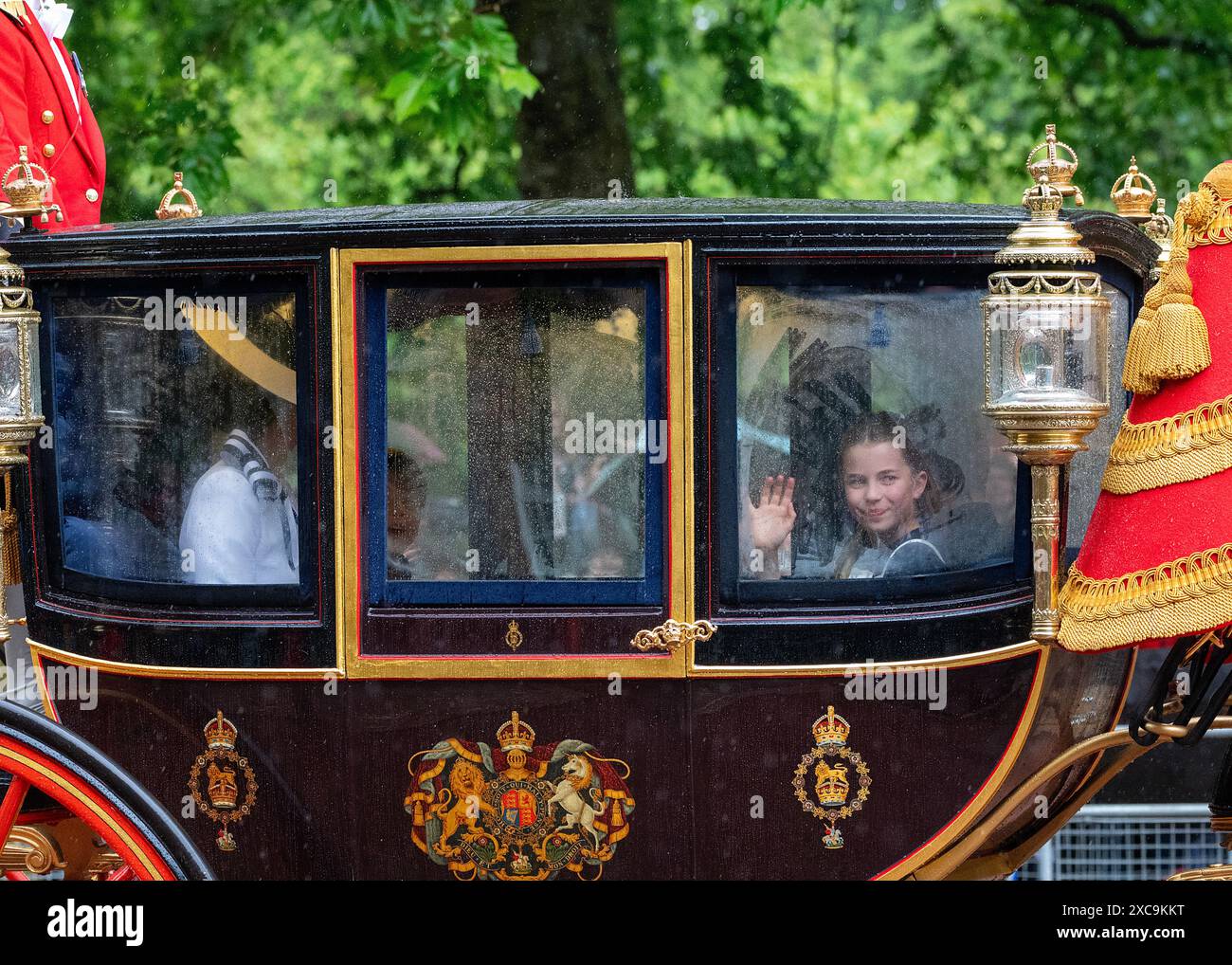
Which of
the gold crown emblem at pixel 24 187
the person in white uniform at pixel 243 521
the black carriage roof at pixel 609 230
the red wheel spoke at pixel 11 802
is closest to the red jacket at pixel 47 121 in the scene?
the gold crown emblem at pixel 24 187

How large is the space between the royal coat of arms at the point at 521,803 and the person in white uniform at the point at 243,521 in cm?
53

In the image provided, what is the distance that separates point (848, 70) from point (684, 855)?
26.3 feet

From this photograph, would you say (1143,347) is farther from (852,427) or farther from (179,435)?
(179,435)

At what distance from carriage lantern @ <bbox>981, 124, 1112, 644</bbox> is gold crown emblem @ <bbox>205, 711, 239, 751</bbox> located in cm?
174

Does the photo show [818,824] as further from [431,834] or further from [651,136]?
[651,136]

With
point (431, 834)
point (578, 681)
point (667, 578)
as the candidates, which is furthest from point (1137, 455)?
point (431, 834)

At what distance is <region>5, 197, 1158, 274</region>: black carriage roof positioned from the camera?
3180mm

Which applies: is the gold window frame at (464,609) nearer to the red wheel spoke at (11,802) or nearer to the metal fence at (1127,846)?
the red wheel spoke at (11,802)

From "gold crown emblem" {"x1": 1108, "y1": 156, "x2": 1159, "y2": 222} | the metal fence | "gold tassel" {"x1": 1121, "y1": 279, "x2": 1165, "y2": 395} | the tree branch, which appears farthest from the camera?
the tree branch

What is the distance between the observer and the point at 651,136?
27.7 ft

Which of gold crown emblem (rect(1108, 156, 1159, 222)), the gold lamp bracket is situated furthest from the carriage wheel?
gold crown emblem (rect(1108, 156, 1159, 222))

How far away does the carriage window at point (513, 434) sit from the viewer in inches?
129

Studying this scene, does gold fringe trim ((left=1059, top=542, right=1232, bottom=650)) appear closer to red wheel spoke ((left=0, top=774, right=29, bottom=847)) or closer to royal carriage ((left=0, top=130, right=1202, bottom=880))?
royal carriage ((left=0, top=130, right=1202, bottom=880))

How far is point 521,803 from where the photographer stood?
128 inches
